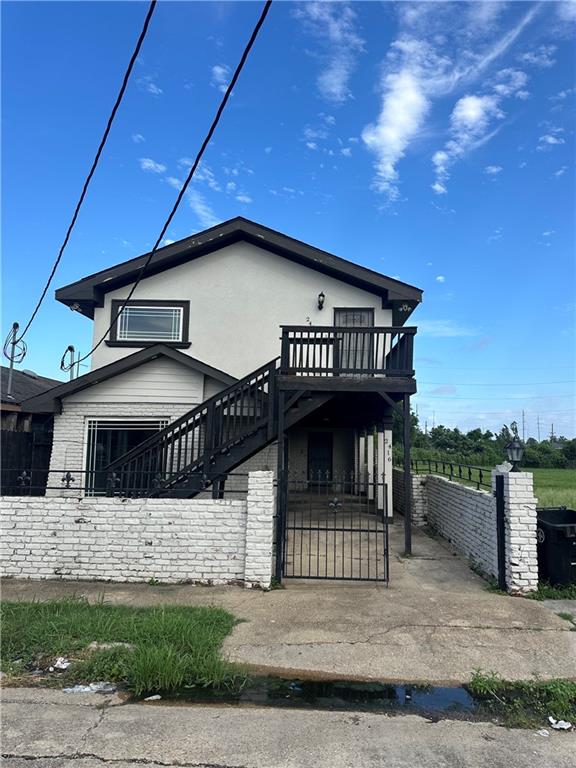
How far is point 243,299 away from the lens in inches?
446

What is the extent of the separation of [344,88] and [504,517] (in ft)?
26.2

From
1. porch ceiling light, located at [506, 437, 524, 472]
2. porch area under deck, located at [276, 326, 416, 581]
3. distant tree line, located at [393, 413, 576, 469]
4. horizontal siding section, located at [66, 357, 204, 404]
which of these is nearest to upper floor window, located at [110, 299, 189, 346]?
horizontal siding section, located at [66, 357, 204, 404]

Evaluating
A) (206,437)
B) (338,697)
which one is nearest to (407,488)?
(206,437)

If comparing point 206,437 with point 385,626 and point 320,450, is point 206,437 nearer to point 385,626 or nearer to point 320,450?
point 385,626

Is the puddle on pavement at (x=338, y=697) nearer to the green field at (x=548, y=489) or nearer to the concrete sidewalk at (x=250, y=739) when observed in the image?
the concrete sidewalk at (x=250, y=739)

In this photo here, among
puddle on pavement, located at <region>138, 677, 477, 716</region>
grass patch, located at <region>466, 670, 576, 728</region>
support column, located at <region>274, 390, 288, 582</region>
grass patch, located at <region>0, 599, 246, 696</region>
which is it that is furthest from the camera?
support column, located at <region>274, 390, 288, 582</region>

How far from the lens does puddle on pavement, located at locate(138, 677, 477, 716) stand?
3225mm

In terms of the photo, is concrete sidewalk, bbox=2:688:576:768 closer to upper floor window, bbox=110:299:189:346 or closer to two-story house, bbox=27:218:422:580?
two-story house, bbox=27:218:422:580

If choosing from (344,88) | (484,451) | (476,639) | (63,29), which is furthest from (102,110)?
(484,451)

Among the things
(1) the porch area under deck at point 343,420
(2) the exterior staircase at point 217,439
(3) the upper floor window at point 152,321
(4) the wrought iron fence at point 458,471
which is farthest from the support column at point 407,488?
(3) the upper floor window at point 152,321

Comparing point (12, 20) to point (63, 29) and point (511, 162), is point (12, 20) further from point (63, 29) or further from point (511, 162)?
point (511, 162)

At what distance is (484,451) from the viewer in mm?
41094

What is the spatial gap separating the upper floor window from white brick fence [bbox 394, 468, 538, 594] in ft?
22.9

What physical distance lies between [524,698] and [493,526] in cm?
303
